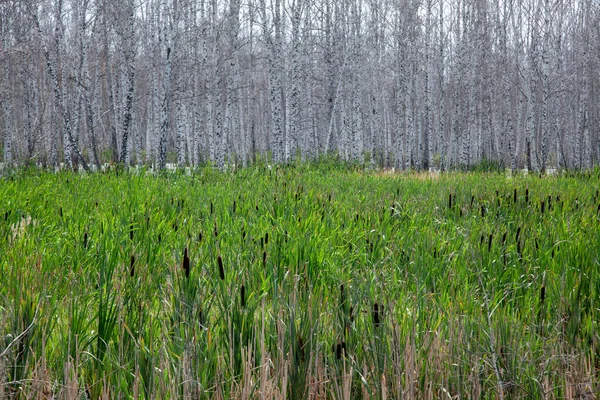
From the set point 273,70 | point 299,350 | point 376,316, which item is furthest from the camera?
point 273,70

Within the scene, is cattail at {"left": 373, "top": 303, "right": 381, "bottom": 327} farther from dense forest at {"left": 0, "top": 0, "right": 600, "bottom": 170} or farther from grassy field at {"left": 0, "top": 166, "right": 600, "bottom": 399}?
dense forest at {"left": 0, "top": 0, "right": 600, "bottom": 170}

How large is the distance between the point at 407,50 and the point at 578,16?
55.4 ft

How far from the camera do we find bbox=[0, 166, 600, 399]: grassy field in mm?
1748

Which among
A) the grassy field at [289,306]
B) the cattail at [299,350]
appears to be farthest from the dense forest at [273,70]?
the cattail at [299,350]

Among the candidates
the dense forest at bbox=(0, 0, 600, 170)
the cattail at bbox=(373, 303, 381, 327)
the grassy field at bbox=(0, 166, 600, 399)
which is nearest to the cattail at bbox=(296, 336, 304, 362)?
the grassy field at bbox=(0, 166, 600, 399)

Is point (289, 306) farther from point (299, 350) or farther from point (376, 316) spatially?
point (376, 316)

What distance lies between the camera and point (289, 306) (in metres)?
1.90

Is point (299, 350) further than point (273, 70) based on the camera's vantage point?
No

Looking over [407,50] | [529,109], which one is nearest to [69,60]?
[407,50]

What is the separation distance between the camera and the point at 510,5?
26.2 metres

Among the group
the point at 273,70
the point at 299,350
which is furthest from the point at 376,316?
the point at 273,70

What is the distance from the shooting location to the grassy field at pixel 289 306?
1.75 metres

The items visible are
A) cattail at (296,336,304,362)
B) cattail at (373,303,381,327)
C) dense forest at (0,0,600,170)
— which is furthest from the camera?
dense forest at (0,0,600,170)

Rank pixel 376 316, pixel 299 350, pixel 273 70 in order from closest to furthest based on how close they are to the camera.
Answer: pixel 299 350 < pixel 376 316 < pixel 273 70
